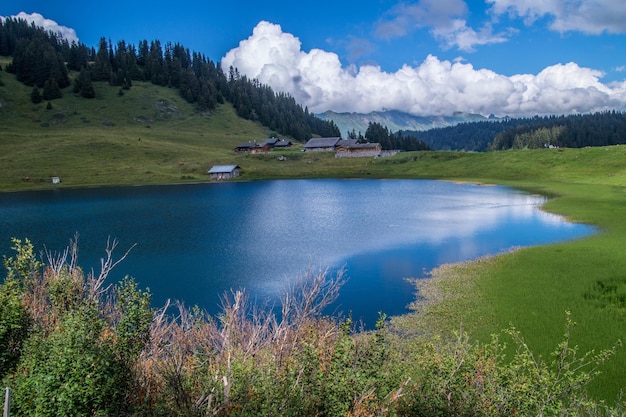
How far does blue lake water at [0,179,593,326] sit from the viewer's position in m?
32.5

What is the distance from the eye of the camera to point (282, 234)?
50.4 metres

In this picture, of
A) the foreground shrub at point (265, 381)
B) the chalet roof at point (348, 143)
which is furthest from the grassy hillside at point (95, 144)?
the foreground shrub at point (265, 381)

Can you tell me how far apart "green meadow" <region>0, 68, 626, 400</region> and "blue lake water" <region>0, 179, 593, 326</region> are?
417cm

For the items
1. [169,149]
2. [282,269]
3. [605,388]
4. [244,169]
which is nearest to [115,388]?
[605,388]

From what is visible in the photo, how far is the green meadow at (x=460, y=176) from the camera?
2412 cm

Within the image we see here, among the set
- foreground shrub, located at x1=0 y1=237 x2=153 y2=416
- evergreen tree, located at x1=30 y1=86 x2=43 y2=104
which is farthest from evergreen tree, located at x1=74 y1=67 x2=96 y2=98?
foreground shrub, located at x1=0 y1=237 x2=153 y2=416

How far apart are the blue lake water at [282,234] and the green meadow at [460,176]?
4.17 meters

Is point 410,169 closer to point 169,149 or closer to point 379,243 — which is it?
point 169,149

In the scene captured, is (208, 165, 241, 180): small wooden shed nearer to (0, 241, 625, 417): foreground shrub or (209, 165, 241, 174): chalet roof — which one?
(209, 165, 241, 174): chalet roof

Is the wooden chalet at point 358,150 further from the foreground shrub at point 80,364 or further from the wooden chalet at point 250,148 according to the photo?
the foreground shrub at point 80,364

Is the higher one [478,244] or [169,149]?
[169,149]

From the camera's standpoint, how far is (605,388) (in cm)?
1664

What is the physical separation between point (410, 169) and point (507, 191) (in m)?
50.5

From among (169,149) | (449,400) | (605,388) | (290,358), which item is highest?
(169,149)
